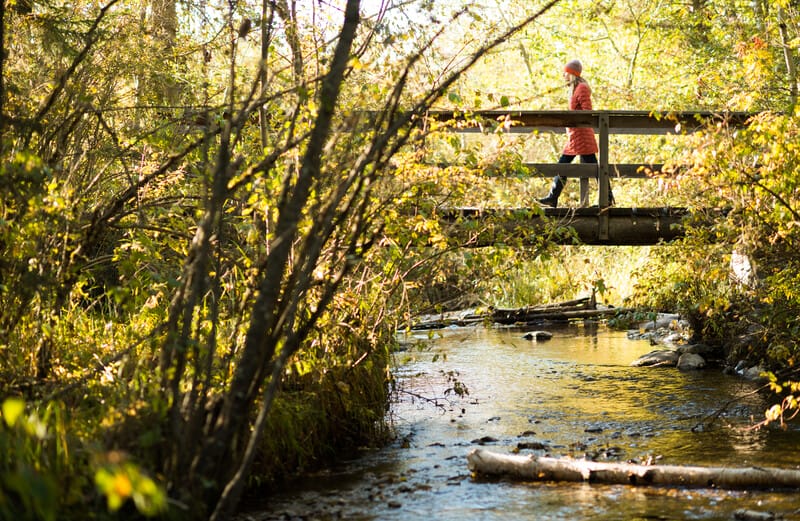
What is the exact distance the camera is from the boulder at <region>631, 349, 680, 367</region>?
Answer: 34.9 feet

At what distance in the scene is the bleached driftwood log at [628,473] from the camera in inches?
211

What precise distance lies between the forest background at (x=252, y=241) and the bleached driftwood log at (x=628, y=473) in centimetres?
67

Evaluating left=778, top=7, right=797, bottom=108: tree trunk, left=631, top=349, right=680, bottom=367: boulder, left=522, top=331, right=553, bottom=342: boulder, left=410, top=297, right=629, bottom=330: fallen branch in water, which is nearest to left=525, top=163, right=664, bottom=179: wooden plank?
left=631, top=349, right=680, bottom=367: boulder

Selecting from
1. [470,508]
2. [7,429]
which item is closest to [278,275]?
[7,429]

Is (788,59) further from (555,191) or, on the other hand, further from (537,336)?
(537,336)

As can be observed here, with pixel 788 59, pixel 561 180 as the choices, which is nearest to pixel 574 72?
pixel 561 180

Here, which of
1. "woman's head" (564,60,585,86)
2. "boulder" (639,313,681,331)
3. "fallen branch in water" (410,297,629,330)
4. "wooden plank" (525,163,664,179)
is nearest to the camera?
"wooden plank" (525,163,664,179)

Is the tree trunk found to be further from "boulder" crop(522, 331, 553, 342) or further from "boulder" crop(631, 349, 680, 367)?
"boulder" crop(522, 331, 553, 342)

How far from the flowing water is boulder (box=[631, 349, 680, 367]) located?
24cm

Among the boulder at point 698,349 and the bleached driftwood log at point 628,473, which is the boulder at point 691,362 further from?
the bleached driftwood log at point 628,473

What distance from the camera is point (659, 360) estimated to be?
10672 millimetres

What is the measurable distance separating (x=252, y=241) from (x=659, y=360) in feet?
21.8

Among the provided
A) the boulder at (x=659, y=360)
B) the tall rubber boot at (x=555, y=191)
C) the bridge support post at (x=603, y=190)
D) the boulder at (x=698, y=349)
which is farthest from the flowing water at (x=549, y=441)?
the tall rubber boot at (x=555, y=191)

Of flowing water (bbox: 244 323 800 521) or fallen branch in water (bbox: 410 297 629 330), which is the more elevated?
fallen branch in water (bbox: 410 297 629 330)
